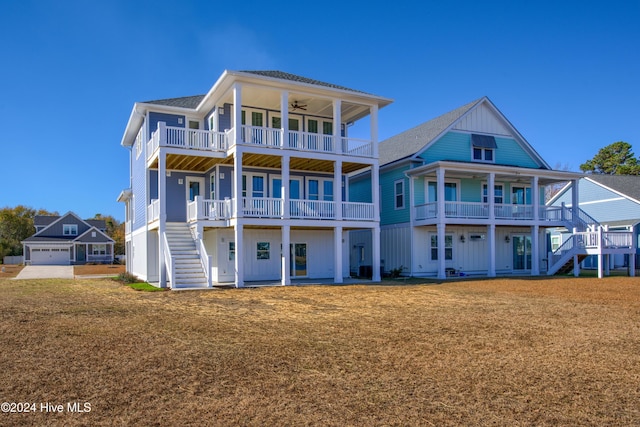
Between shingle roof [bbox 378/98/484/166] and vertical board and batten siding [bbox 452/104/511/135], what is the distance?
0.44 m

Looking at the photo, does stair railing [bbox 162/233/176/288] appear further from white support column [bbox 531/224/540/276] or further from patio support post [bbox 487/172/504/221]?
white support column [bbox 531/224/540/276]

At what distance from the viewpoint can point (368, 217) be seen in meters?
22.2

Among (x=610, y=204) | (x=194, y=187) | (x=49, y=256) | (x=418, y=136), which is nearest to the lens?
(x=194, y=187)

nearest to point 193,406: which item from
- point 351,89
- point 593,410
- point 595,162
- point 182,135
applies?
point 593,410

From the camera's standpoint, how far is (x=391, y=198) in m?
27.9

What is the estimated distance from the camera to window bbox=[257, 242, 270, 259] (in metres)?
22.7

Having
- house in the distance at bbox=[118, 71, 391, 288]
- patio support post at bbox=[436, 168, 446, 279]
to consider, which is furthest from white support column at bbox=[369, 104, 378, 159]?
patio support post at bbox=[436, 168, 446, 279]

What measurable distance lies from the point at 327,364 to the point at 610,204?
33.1m

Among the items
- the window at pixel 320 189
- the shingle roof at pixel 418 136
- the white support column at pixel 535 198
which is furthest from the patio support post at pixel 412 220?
the white support column at pixel 535 198

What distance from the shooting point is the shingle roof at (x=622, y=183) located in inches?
1281

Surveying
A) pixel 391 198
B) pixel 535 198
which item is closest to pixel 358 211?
pixel 391 198

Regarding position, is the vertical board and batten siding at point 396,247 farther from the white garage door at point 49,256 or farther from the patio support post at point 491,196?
the white garage door at point 49,256

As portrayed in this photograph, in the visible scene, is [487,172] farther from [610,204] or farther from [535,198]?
[610,204]

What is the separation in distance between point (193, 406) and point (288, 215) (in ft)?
49.8
